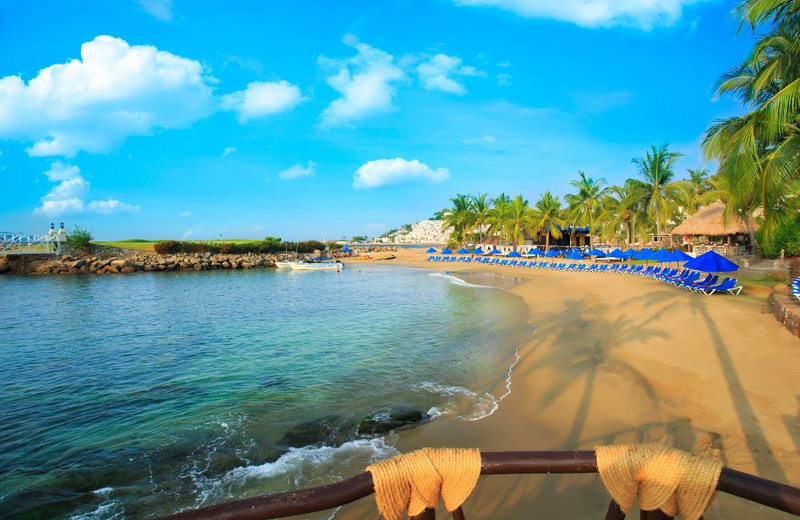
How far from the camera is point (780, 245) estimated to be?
2170 centimetres

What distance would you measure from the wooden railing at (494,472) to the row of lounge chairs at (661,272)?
521 inches

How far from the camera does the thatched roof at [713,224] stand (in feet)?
91.9

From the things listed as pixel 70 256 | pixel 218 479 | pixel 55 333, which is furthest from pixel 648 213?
pixel 70 256

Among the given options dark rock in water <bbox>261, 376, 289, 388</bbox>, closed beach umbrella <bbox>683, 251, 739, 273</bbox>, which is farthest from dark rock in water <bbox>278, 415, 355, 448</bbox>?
closed beach umbrella <bbox>683, 251, 739, 273</bbox>

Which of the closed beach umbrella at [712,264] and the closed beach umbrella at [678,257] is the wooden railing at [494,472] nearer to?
the closed beach umbrella at [712,264]

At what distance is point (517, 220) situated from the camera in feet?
178

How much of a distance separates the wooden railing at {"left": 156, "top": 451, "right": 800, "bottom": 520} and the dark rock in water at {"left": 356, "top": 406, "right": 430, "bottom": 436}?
19.5 ft

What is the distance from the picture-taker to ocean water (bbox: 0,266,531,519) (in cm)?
605

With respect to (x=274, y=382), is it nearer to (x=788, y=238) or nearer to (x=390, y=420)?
(x=390, y=420)

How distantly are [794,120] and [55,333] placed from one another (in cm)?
2973

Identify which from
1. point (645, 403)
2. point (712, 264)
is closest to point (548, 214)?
point (712, 264)

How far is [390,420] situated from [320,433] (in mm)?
1357

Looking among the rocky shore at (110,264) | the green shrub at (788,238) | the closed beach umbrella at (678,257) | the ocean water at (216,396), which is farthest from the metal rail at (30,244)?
the green shrub at (788,238)

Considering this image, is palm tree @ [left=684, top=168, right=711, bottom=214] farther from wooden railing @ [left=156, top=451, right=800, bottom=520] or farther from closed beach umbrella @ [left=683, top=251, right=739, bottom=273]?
wooden railing @ [left=156, top=451, right=800, bottom=520]
